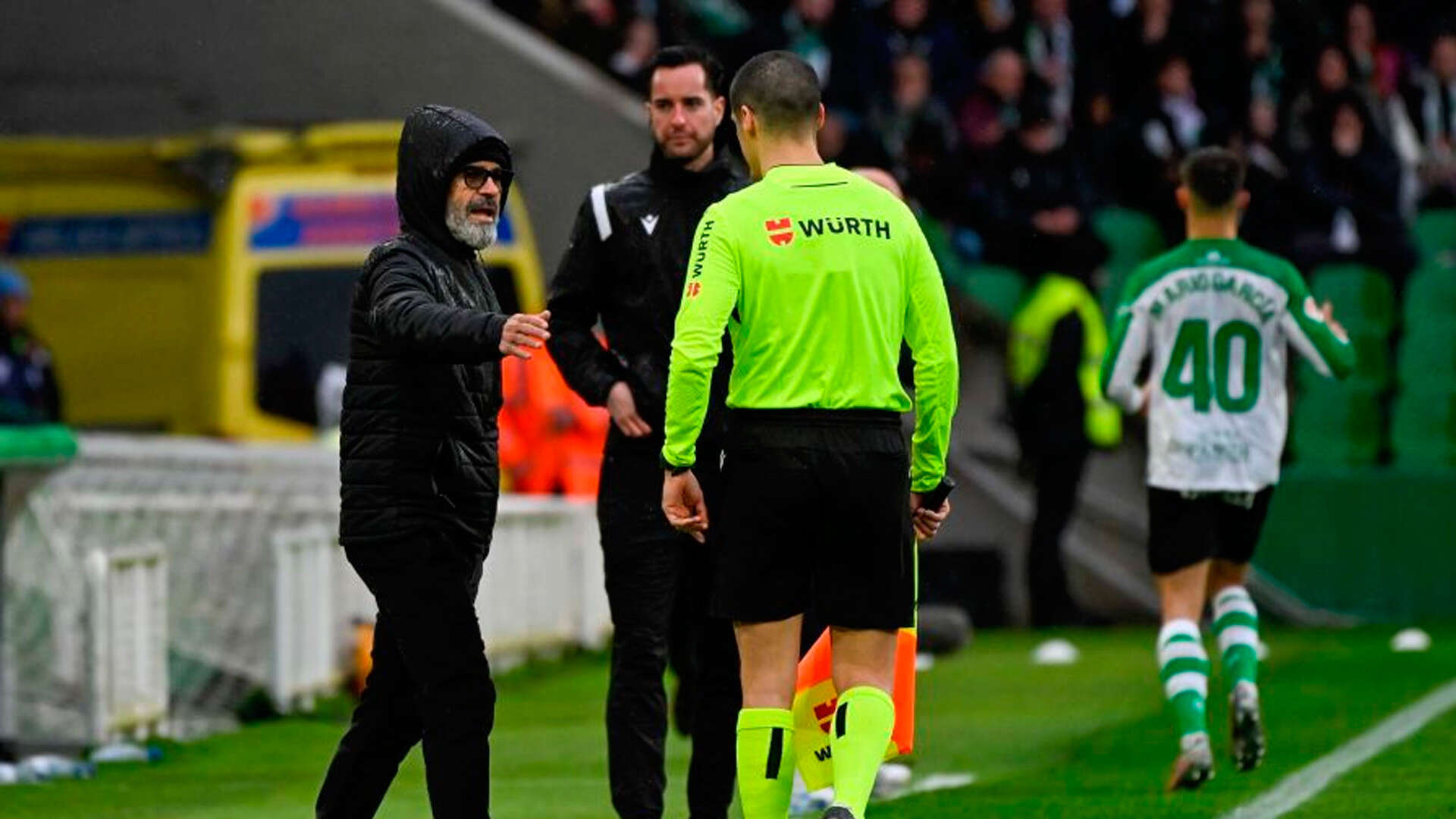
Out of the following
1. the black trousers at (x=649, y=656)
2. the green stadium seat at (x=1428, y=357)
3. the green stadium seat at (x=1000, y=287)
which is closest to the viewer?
the black trousers at (x=649, y=656)

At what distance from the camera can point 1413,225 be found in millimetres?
21703

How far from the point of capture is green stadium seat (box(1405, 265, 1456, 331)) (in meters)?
20.8

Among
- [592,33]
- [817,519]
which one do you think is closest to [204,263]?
[592,33]

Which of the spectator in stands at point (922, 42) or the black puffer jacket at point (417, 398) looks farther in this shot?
the spectator in stands at point (922, 42)

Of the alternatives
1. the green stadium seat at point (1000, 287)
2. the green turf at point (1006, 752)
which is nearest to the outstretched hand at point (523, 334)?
the green turf at point (1006, 752)

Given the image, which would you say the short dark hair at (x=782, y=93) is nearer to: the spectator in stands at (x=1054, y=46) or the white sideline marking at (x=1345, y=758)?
the white sideline marking at (x=1345, y=758)

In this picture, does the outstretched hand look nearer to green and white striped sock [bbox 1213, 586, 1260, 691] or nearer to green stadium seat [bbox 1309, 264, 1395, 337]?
green and white striped sock [bbox 1213, 586, 1260, 691]

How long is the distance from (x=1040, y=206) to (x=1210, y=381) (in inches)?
370

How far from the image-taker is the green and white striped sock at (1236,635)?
10750 mm

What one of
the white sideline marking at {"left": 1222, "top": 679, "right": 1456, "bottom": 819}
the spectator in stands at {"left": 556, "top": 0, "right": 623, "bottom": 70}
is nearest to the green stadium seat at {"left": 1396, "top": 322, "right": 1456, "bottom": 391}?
the white sideline marking at {"left": 1222, "top": 679, "right": 1456, "bottom": 819}

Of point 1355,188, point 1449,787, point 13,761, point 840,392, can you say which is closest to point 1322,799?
point 1449,787

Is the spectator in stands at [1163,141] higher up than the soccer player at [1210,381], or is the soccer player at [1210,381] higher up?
the spectator in stands at [1163,141]

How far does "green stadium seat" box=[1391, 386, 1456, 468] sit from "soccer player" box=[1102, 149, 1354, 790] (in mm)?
9512

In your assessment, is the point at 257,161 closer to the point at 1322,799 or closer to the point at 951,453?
the point at 951,453
